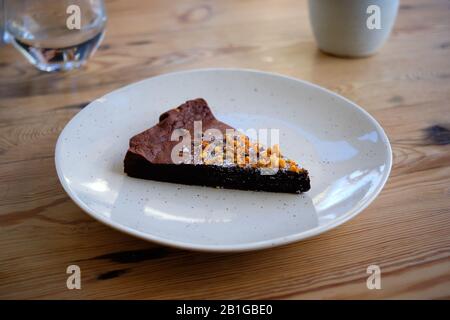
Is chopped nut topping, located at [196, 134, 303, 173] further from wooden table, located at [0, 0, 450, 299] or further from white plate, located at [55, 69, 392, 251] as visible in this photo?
wooden table, located at [0, 0, 450, 299]

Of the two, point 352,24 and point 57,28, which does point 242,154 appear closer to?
point 352,24

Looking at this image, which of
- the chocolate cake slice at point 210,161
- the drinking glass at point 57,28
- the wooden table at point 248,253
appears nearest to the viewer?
the wooden table at point 248,253

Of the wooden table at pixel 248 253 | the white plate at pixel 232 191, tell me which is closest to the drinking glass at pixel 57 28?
the wooden table at pixel 248 253

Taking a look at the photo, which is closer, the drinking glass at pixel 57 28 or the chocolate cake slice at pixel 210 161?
the chocolate cake slice at pixel 210 161

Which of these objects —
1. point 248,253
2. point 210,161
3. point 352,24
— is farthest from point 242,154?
point 352,24

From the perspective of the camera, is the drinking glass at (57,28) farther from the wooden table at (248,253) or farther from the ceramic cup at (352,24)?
the ceramic cup at (352,24)

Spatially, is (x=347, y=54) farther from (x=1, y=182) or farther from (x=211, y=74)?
(x=1, y=182)
